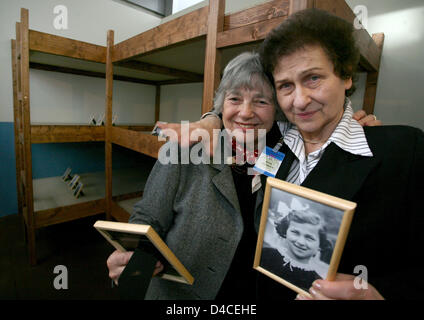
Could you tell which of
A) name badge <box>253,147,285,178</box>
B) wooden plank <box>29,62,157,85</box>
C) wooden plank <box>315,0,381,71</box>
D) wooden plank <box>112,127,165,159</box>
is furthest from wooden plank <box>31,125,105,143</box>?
wooden plank <box>315,0,381,71</box>

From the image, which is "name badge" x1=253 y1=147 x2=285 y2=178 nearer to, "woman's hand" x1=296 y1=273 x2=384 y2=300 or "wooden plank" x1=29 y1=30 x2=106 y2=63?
"woman's hand" x1=296 y1=273 x2=384 y2=300

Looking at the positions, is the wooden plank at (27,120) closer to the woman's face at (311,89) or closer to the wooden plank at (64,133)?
the wooden plank at (64,133)

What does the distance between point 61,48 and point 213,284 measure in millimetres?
2286

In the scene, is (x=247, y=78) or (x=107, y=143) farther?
(x=107, y=143)

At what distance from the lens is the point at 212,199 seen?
757mm

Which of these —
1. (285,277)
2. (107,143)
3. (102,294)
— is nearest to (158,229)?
(285,277)

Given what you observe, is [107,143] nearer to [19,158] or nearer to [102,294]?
[19,158]

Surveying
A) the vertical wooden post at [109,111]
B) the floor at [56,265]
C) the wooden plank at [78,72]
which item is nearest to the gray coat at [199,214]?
the floor at [56,265]

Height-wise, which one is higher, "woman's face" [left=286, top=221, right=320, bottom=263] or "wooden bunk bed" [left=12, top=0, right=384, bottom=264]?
"wooden bunk bed" [left=12, top=0, right=384, bottom=264]

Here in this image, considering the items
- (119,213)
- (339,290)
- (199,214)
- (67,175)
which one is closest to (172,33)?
(199,214)

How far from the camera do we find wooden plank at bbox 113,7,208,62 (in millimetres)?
1166

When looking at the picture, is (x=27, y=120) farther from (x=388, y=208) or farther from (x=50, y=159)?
(x=388, y=208)

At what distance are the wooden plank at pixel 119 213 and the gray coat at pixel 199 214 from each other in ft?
5.07

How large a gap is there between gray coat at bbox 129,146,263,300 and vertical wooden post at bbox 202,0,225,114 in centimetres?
50
